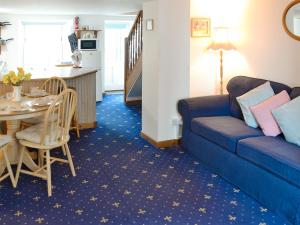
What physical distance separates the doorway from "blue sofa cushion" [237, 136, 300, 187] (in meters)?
5.98

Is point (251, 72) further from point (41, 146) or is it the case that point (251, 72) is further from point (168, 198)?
point (41, 146)

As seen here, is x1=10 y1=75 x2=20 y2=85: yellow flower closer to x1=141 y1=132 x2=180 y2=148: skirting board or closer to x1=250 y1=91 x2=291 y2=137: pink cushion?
x1=141 y1=132 x2=180 y2=148: skirting board

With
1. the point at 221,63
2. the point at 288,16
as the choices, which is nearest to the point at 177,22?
the point at 221,63

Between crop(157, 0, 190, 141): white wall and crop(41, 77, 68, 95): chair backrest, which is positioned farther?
crop(41, 77, 68, 95): chair backrest

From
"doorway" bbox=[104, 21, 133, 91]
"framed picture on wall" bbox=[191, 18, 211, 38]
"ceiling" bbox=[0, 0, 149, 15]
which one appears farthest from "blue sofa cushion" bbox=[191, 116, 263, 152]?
"doorway" bbox=[104, 21, 133, 91]

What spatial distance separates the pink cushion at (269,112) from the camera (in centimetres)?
354

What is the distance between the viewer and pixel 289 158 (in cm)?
287

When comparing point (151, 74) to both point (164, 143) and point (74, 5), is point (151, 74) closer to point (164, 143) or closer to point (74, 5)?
point (164, 143)

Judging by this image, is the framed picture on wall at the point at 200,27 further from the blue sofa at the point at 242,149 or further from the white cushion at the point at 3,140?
the white cushion at the point at 3,140

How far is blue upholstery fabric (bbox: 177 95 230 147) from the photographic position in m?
4.38

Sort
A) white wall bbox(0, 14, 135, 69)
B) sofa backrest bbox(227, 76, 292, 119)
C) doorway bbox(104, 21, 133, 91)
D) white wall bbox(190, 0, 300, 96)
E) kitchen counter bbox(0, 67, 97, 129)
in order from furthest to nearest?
doorway bbox(104, 21, 133, 91) < white wall bbox(0, 14, 135, 69) < kitchen counter bbox(0, 67, 97, 129) < sofa backrest bbox(227, 76, 292, 119) < white wall bbox(190, 0, 300, 96)

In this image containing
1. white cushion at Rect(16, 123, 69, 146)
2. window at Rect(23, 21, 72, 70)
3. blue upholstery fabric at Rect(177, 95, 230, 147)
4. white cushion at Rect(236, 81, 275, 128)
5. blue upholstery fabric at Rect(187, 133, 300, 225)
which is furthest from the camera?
window at Rect(23, 21, 72, 70)

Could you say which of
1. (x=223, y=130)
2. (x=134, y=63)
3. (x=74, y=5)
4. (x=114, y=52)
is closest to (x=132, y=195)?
(x=223, y=130)

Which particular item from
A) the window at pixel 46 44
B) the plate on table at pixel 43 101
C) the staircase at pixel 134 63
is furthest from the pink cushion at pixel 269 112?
the window at pixel 46 44
